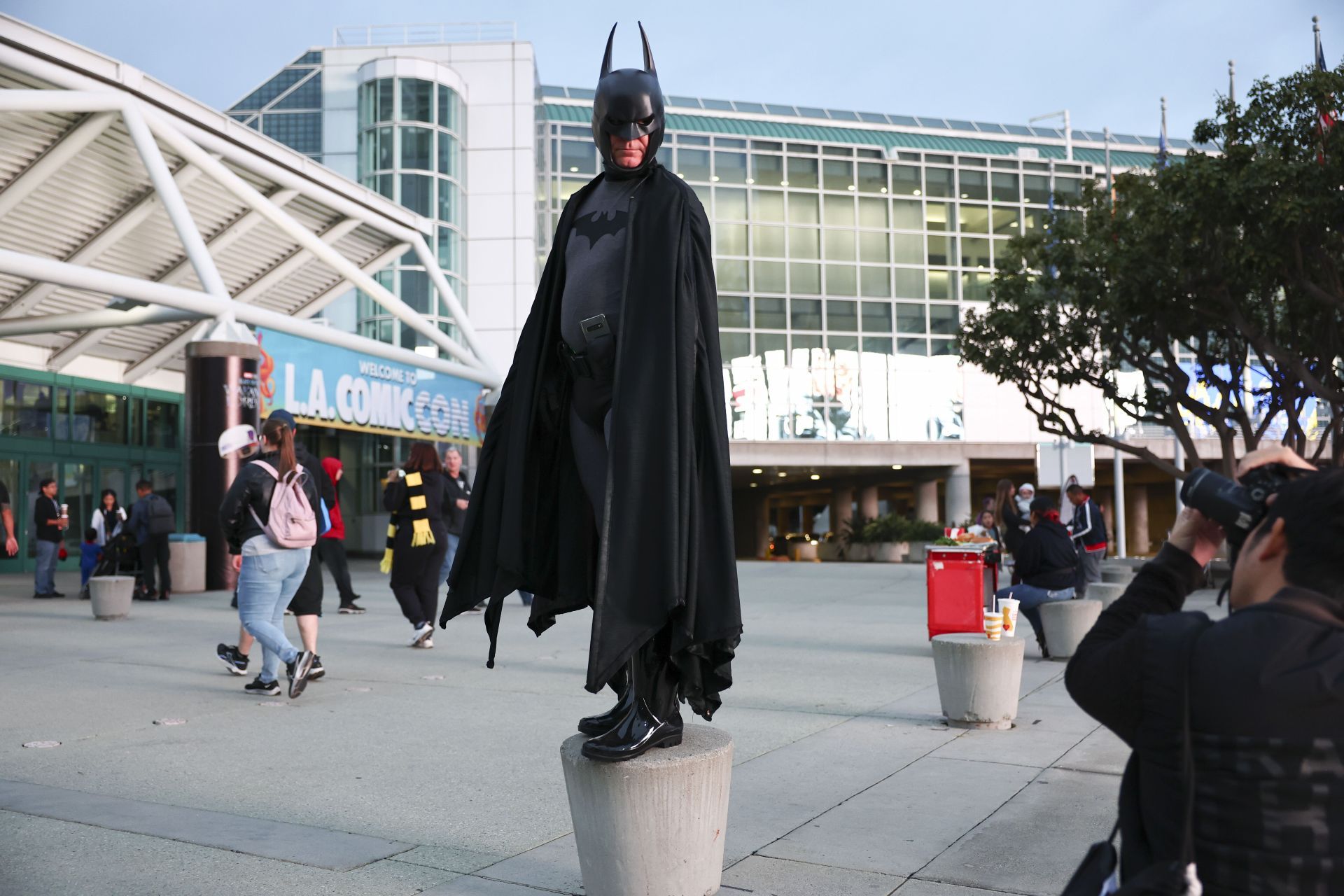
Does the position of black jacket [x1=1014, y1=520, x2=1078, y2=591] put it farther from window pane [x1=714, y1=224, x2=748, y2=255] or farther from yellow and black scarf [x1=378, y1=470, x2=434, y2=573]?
window pane [x1=714, y1=224, x2=748, y2=255]

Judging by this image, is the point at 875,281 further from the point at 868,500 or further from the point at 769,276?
the point at 868,500

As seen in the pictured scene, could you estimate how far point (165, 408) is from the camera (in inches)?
1090

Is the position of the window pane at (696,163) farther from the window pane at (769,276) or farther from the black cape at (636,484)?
the black cape at (636,484)

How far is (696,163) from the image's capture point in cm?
4369

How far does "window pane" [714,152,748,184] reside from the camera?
144 feet

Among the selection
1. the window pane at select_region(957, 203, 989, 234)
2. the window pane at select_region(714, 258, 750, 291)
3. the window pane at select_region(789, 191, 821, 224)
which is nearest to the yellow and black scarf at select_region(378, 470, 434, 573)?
the window pane at select_region(714, 258, 750, 291)

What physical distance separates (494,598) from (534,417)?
53 cm

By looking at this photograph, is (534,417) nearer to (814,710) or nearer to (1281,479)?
A: (1281,479)

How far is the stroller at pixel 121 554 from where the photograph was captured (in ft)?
50.1

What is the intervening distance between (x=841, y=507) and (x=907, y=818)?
156 feet

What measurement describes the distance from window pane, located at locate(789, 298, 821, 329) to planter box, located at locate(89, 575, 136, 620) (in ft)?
112

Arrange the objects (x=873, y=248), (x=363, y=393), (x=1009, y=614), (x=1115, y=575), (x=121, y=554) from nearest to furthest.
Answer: (x=1009, y=614) → (x=121, y=554) → (x=1115, y=575) → (x=363, y=393) → (x=873, y=248)

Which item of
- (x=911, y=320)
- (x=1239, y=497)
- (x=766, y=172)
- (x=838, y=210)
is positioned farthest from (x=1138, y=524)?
(x=1239, y=497)

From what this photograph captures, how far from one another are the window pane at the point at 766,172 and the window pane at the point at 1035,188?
1003 centimetres
